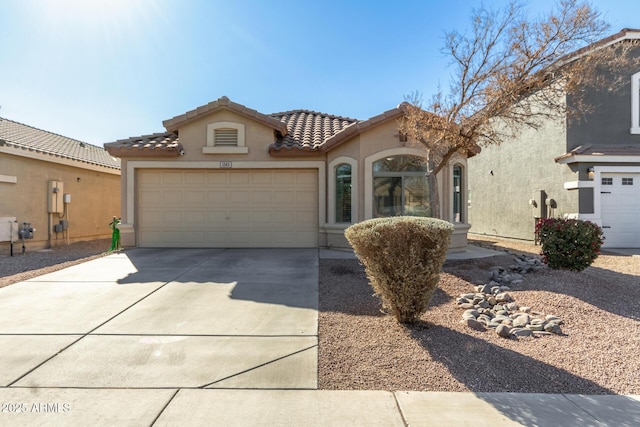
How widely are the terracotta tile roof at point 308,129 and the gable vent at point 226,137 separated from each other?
135 centimetres

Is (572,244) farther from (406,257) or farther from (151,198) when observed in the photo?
(151,198)

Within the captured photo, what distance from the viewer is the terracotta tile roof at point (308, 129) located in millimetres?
10664

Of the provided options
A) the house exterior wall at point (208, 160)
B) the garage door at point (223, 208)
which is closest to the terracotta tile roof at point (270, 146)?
the house exterior wall at point (208, 160)

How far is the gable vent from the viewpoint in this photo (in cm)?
1099

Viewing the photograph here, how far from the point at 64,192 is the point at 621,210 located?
20.5 m

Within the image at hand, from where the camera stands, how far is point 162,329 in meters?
4.41

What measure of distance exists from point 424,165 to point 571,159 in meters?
5.70

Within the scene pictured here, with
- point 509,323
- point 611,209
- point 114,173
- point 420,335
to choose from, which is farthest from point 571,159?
point 114,173

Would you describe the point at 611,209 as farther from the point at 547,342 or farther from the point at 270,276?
the point at 270,276

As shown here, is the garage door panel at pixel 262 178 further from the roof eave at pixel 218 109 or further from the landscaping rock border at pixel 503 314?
the landscaping rock border at pixel 503 314

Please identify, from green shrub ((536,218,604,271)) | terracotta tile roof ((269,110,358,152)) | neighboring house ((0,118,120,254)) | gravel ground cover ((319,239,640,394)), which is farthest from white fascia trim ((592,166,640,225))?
neighboring house ((0,118,120,254))

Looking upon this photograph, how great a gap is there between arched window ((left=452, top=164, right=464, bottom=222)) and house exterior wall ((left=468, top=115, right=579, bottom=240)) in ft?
7.05

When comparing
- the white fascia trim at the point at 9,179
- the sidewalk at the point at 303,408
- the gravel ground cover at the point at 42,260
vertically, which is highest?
the white fascia trim at the point at 9,179

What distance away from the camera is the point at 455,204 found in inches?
414
